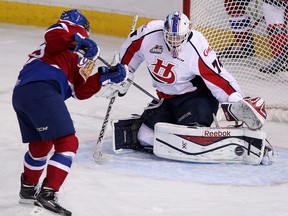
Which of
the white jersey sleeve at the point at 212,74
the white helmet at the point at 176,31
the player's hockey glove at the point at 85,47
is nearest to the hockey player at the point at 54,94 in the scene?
the player's hockey glove at the point at 85,47

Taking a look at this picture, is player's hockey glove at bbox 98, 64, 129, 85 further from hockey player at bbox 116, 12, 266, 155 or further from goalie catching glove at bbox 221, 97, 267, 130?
goalie catching glove at bbox 221, 97, 267, 130

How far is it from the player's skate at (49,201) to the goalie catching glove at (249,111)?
104cm

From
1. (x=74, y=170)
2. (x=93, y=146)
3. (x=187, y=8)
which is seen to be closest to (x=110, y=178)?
(x=74, y=170)

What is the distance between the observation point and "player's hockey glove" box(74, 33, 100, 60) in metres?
2.87

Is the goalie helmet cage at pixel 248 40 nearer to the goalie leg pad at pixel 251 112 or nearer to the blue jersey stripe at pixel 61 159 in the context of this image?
the goalie leg pad at pixel 251 112

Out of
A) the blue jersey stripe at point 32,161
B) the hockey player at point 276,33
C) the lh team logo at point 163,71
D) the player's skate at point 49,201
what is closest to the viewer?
the player's skate at point 49,201

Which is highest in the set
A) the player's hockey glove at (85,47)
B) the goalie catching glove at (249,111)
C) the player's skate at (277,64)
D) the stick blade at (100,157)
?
the player's hockey glove at (85,47)

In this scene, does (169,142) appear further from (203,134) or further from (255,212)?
(255,212)

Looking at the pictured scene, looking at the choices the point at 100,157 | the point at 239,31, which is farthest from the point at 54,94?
the point at 239,31

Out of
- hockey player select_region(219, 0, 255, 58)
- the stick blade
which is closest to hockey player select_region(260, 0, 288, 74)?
hockey player select_region(219, 0, 255, 58)

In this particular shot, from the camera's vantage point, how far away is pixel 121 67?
3.08m

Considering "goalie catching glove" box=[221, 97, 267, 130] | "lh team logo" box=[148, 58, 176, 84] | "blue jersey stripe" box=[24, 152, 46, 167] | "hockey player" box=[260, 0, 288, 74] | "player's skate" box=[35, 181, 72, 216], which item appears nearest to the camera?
"player's skate" box=[35, 181, 72, 216]

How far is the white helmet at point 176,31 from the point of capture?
3.47 m

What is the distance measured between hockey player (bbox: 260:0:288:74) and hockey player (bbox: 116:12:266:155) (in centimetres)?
101
